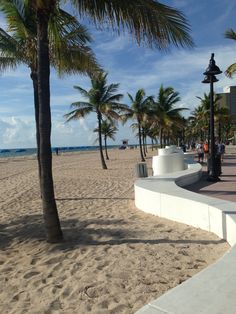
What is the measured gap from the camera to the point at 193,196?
284 inches

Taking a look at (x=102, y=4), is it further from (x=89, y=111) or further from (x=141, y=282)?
(x=89, y=111)

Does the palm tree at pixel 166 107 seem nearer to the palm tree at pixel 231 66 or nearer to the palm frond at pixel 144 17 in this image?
the palm tree at pixel 231 66

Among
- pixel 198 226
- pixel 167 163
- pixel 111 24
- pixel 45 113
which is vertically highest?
pixel 111 24

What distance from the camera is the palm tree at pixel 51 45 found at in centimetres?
735

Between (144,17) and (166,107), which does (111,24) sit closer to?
(144,17)

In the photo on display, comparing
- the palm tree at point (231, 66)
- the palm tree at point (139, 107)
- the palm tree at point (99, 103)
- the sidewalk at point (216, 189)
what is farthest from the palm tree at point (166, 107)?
the sidewalk at point (216, 189)

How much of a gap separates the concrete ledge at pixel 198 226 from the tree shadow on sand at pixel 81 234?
499mm

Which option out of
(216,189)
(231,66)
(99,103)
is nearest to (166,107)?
(99,103)

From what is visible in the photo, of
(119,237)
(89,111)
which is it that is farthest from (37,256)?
(89,111)

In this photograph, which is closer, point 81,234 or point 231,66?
point 81,234

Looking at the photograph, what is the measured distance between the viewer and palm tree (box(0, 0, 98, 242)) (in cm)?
735

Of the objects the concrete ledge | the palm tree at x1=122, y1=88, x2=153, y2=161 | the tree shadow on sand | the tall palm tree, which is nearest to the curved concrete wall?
the concrete ledge

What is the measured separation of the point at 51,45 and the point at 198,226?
503 cm

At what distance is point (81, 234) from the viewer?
23.2 feet
